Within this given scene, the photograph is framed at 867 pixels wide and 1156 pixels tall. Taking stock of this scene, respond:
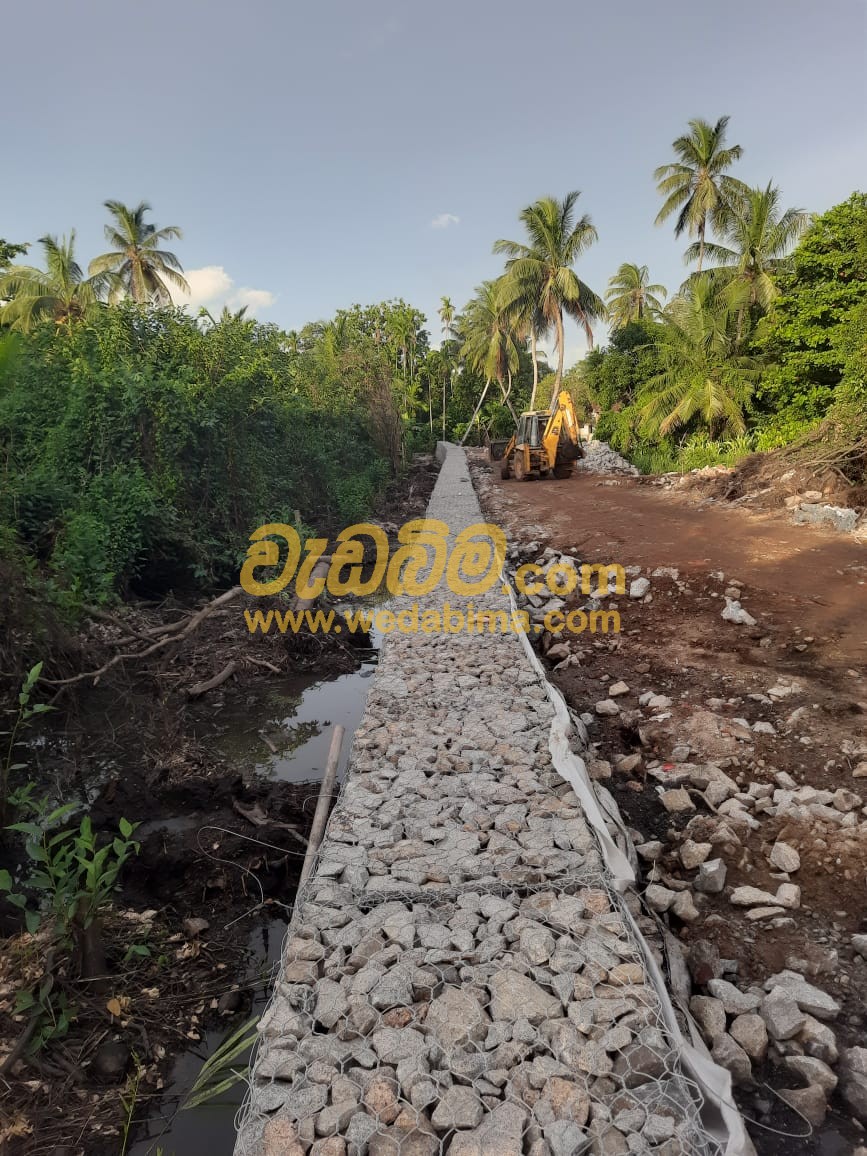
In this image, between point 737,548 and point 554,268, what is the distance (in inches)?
718

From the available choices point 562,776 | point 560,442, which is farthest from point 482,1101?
point 560,442

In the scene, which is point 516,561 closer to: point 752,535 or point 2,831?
point 752,535

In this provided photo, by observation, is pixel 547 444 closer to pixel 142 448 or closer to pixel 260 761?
pixel 142 448

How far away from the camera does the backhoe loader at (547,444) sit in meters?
17.5

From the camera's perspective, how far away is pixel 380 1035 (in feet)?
6.83

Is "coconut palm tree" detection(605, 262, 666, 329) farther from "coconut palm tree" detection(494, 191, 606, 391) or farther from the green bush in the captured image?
the green bush

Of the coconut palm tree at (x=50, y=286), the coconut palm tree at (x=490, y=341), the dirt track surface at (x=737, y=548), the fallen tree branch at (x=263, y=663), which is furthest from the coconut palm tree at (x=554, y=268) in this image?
the fallen tree branch at (x=263, y=663)

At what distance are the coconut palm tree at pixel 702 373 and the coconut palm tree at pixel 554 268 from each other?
196 inches

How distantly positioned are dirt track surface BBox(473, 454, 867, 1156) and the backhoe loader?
344 inches

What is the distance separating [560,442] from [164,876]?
16.7 meters

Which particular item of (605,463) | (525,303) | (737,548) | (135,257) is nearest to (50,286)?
(135,257)

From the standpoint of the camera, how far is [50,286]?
23.7m

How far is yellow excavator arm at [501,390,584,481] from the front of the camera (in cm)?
1752

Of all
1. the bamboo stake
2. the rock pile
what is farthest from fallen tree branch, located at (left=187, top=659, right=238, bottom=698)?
the rock pile
